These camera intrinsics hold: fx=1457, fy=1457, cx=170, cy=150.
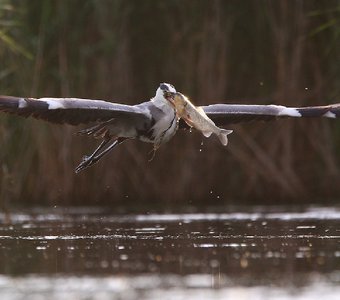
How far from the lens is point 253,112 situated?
487 inches

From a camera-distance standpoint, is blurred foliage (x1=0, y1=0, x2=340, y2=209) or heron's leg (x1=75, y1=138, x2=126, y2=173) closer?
heron's leg (x1=75, y1=138, x2=126, y2=173)

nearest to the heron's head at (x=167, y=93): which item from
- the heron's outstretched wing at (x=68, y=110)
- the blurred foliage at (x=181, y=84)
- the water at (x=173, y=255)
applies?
the heron's outstretched wing at (x=68, y=110)

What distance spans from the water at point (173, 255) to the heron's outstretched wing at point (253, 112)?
903mm

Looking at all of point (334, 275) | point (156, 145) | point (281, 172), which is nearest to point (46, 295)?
point (334, 275)

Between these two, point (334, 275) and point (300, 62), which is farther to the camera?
point (300, 62)

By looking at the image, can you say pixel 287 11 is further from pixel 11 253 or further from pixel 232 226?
pixel 11 253

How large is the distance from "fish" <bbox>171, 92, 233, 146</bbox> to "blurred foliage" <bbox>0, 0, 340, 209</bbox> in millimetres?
3182

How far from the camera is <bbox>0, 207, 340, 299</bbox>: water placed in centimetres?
802

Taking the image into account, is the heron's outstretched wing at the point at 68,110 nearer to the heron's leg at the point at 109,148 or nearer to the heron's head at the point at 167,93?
the heron's head at the point at 167,93

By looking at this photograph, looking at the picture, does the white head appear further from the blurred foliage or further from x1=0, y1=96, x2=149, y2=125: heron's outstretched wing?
the blurred foliage

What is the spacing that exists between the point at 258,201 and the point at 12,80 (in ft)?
9.19

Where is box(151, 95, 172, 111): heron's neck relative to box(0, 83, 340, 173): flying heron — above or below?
above

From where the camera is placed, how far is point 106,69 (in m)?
15.4

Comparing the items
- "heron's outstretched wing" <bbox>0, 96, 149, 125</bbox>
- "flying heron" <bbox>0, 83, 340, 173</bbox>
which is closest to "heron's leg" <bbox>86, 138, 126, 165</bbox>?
"flying heron" <bbox>0, 83, 340, 173</bbox>
